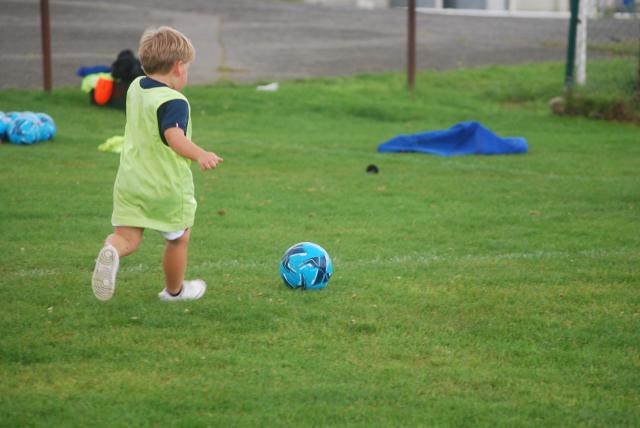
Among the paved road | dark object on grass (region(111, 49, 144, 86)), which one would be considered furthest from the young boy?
the paved road

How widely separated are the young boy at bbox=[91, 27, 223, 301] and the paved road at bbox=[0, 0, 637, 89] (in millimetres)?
11610

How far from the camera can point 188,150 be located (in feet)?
18.2

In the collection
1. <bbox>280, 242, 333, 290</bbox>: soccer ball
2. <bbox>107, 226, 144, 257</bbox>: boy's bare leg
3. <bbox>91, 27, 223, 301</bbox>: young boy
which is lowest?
<bbox>280, 242, 333, 290</bbox>: soccer ball

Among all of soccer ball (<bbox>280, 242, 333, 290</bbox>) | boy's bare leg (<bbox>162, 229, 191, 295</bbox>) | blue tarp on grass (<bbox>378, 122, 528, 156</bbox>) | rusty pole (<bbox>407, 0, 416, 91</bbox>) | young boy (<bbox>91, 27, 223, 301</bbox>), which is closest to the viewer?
young boy (<bbox>91, 27, 223, 301</bbox>)

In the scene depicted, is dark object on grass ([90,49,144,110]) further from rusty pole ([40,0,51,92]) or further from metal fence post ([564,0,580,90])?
metal fence post ([564,0,580,90])

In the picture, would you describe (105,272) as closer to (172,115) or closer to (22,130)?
(172,115)

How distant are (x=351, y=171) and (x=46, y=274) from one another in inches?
199

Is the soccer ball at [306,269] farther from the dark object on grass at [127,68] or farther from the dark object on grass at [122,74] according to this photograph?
the dark object on grass at [127,68]

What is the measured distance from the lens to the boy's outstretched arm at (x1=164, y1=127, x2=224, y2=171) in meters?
5.47

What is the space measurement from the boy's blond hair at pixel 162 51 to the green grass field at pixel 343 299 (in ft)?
4.47

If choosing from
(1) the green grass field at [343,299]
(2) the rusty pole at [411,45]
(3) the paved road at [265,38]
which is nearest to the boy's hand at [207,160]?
(1) the green grass field at [343,299]

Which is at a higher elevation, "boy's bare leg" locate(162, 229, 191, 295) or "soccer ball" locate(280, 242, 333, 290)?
"boy's bare leg" locate(162, 229, 191, 295)

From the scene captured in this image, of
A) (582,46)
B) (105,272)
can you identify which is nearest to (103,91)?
(582,46)

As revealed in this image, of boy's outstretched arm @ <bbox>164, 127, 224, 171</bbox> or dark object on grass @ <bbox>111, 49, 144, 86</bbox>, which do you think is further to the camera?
dark object on grass @ <bbox>111, 49, 144, 86</bbox>
